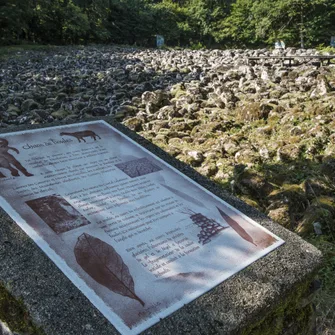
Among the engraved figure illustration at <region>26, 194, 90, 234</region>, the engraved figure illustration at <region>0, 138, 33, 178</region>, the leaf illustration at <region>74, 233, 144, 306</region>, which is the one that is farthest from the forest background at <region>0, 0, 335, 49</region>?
the leaf illustration at <region>74, 233, 144, 306</region>

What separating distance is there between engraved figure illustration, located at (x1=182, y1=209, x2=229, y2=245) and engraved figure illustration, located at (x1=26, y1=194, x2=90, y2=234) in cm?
50

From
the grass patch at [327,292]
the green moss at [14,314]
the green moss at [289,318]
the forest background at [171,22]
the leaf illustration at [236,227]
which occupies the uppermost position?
the leaf illustration at [236,227]

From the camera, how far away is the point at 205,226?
1.95 meters

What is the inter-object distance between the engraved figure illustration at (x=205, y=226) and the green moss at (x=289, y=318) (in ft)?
1.31

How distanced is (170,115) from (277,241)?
4.14m

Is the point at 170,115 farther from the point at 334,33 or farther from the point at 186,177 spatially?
the point at 334,33

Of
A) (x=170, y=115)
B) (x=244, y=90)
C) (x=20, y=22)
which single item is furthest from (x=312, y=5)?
(x=170, y=115)

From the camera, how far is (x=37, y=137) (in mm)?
2262

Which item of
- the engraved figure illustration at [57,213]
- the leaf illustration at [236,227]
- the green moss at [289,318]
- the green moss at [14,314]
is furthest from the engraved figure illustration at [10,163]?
the green moss at [289,318]

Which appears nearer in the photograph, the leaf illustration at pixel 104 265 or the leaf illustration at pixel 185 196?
the leaf illustration at pixel 104 265

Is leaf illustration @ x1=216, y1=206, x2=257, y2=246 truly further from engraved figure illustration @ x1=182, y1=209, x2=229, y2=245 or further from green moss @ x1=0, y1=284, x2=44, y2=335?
green moss @ x1=0, y1=284, x2=44, y2=335

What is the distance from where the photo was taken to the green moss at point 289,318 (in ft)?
5.52

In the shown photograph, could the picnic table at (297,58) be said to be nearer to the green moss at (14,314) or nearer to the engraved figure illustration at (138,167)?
the engraved figure illustration at (138,167)

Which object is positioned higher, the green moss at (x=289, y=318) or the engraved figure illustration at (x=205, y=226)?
the engraved figure illustration at (x=205, y=226)
